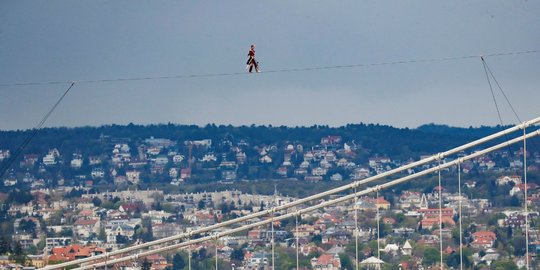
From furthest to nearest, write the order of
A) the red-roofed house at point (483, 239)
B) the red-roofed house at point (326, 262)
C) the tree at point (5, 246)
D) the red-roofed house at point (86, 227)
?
the red-roofed house at point (86, 227) < the red-roofed house at point (483, 239) < the red-roofed house at point (326, 262) < the tree at point (5, 246)

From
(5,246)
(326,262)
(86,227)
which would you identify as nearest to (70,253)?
(5,246)

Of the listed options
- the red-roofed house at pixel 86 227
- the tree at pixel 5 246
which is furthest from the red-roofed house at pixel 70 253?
the red-roofed house at pixel 86 227

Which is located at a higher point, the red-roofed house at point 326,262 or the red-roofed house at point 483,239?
the red-roofed house at point 483,239

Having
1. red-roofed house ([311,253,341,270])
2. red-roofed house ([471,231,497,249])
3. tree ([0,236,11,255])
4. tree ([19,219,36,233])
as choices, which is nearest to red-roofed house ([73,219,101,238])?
tree ([19,219,36,233])

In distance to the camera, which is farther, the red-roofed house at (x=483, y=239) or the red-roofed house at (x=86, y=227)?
the red-roofed house at (x=86, y=227)

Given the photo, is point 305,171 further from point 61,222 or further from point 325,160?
point 61,222

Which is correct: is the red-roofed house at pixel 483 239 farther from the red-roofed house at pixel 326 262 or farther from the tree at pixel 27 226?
the tree at pixel 27 226

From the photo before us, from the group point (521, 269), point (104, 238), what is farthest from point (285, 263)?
point (104, 238)

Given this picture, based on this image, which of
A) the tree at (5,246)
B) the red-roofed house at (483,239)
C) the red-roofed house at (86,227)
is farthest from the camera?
the red-roofed house at (86,227)

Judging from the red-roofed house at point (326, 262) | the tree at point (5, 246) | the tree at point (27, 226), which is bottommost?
the red-roofed house at point (326, 262)

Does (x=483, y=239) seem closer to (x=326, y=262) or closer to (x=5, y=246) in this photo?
(x=326, y=262)

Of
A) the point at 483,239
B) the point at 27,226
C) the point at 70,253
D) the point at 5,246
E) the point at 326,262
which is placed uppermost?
the point at 27,226
